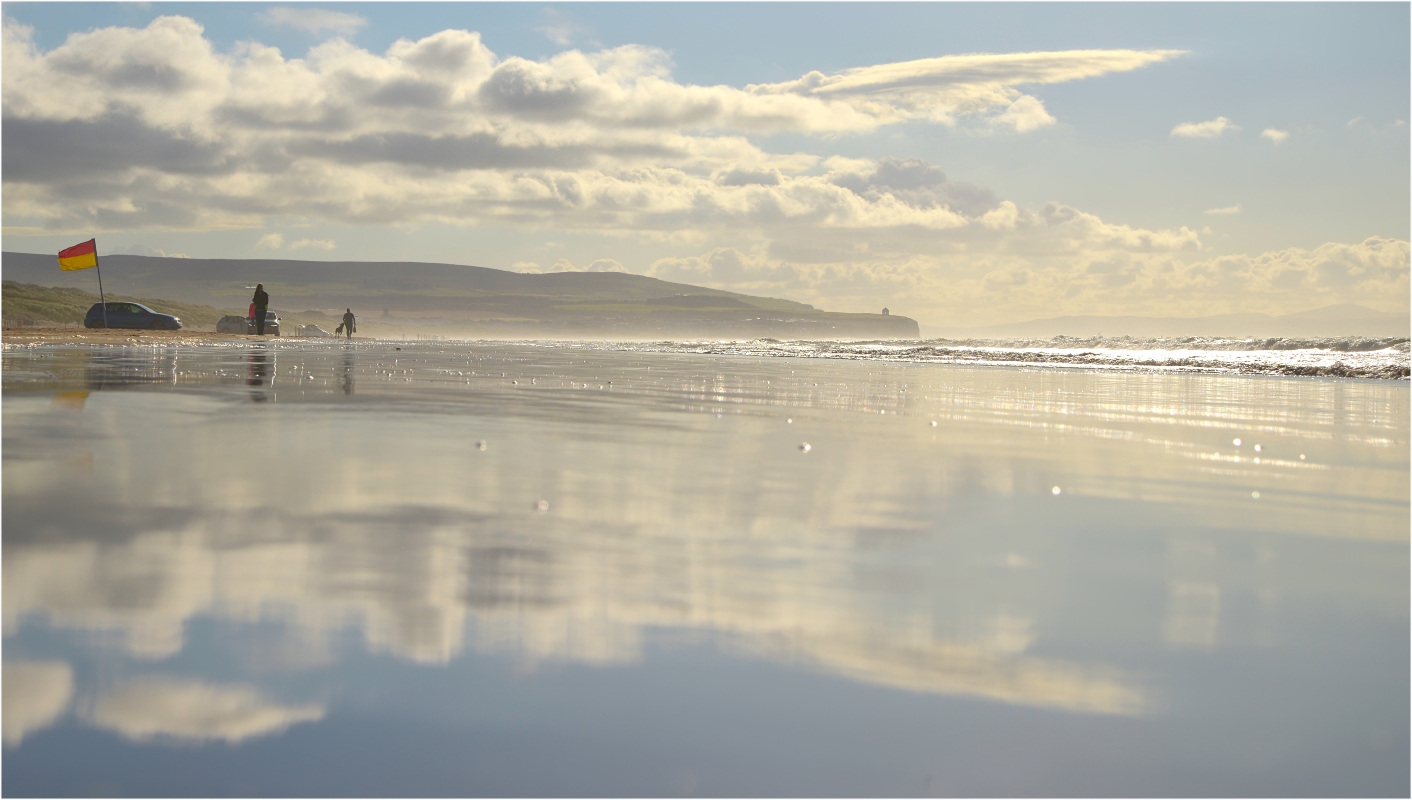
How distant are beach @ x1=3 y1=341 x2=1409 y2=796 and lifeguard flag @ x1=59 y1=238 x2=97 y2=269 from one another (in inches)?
1357

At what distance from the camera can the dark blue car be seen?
39.5 meters

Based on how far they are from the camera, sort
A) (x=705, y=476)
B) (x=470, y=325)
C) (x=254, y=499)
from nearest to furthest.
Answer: (x=254, y=499) → (x=705, y=476) → (x=470, y=325)

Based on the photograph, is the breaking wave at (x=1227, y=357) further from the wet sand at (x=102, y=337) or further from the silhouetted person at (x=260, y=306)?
the wet sand at (x=102, y=337)

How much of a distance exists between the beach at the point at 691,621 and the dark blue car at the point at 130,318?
121ft

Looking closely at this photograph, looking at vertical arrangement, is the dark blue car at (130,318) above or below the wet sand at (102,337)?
above

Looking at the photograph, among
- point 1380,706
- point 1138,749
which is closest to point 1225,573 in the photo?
point 1380,706

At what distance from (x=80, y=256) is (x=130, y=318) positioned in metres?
3.53

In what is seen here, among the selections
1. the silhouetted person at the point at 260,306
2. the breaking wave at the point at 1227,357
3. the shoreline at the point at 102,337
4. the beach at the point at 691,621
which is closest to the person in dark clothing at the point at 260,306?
the silhouetted person at the point at 260,306

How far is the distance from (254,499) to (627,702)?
11.4 feet

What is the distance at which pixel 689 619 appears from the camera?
11.4 feet

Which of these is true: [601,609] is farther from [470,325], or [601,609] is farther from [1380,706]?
[470,325]

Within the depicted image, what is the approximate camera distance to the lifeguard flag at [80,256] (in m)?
37.0

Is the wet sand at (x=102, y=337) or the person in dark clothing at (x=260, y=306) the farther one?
the person in dark clothing at (x=260, y=306)

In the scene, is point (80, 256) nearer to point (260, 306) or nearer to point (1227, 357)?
point (260, 306)
